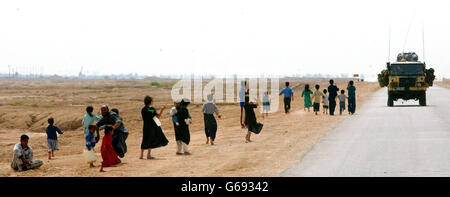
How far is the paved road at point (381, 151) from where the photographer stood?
1208 cm

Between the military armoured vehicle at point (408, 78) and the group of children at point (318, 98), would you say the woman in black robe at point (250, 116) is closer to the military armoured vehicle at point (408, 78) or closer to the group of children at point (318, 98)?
the group of children at point (318, 98)

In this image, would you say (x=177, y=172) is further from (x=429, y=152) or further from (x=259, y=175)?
(x=429, y=152)

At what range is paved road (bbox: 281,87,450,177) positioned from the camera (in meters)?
12.1

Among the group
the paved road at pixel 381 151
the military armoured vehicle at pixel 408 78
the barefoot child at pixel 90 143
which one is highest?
the military armoured vehicle at pixel 408 78

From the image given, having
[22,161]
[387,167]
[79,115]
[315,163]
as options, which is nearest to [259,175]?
[315,163]

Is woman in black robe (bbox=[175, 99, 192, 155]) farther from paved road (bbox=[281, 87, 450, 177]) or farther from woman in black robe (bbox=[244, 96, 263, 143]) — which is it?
paved road (bbox=[281, 87, 450, 177])

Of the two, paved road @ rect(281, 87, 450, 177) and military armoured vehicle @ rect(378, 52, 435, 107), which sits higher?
military armoured vehicle @ rect(378, 52, 435, 107)

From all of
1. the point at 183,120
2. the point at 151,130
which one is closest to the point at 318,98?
the point at 183,120

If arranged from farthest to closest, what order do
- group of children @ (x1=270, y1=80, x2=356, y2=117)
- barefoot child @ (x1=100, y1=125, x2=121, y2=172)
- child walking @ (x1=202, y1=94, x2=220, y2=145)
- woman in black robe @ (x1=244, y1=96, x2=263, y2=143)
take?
group of children @ (x1=270, y1=80, x2=356, y2=117)
woman in black robe @ (x1=244, y1=96, x2=263, y2=143)
child walking @ (x1=202, y1=94, x2=220, y2=145)
barefoot child @ (x1=100, y1=125, x2=121, y2=172)

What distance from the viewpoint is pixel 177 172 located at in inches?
510

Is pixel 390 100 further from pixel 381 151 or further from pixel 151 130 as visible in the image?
pixel 151 130

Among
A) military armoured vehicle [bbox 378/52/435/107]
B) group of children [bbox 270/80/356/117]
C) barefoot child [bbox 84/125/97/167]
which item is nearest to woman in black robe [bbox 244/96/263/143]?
barefoot child [bbox 84/125/97/167]

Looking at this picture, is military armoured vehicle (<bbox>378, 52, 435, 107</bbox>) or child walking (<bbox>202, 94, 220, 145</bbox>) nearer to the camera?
child walking (<bbox>202, 94, 220, 145</bbox>)

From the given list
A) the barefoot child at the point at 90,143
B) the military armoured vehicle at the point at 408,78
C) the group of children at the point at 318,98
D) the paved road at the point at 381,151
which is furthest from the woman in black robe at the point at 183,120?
the military armoured vehicle at the point at 408,78
